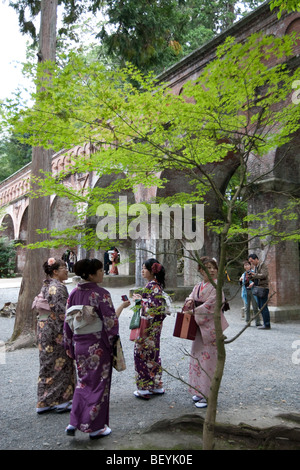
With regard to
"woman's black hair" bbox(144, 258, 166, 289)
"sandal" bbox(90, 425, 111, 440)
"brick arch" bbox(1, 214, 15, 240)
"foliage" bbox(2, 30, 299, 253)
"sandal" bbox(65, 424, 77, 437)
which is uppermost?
"brick arch" bbox(1, 214, 15, 240)

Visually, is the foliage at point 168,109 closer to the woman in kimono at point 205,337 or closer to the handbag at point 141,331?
the woman in kimono at point 205,337

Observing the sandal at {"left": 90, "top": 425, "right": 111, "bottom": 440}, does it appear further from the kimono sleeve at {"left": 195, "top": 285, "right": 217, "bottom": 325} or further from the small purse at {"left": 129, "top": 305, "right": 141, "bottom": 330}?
the kimono sleeve at {"left": 195, "top": 285, "right": 217, "bottom": 325}

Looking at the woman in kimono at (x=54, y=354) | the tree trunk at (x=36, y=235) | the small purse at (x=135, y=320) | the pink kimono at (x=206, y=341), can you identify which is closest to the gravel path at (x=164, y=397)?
the woman in kimono at (x=54, y=354)

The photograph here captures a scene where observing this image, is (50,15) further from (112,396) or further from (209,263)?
(112,396)

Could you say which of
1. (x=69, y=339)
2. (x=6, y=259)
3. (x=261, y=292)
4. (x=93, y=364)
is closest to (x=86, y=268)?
(x=69, y=339)

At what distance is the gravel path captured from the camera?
316 cm

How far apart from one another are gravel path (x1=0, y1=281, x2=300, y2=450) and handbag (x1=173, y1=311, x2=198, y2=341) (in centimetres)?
49

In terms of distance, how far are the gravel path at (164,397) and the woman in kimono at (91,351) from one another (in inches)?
7.6

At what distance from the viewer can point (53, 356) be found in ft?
12.3

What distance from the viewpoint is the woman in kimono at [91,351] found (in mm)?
3010

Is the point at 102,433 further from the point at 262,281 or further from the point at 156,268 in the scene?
the point at 262,281

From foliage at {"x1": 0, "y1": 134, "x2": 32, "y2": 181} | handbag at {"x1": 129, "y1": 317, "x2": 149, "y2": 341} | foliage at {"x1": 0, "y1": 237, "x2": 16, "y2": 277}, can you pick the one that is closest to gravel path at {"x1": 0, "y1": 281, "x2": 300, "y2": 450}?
handbag at {"x1": 129, "y1": 317, "x2": 149, "y2": 341}


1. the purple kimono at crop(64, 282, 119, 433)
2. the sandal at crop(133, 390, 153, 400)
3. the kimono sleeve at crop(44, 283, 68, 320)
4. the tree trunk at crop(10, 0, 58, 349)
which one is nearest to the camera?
the purple kimono at crop(64, 282, 119, 433)
